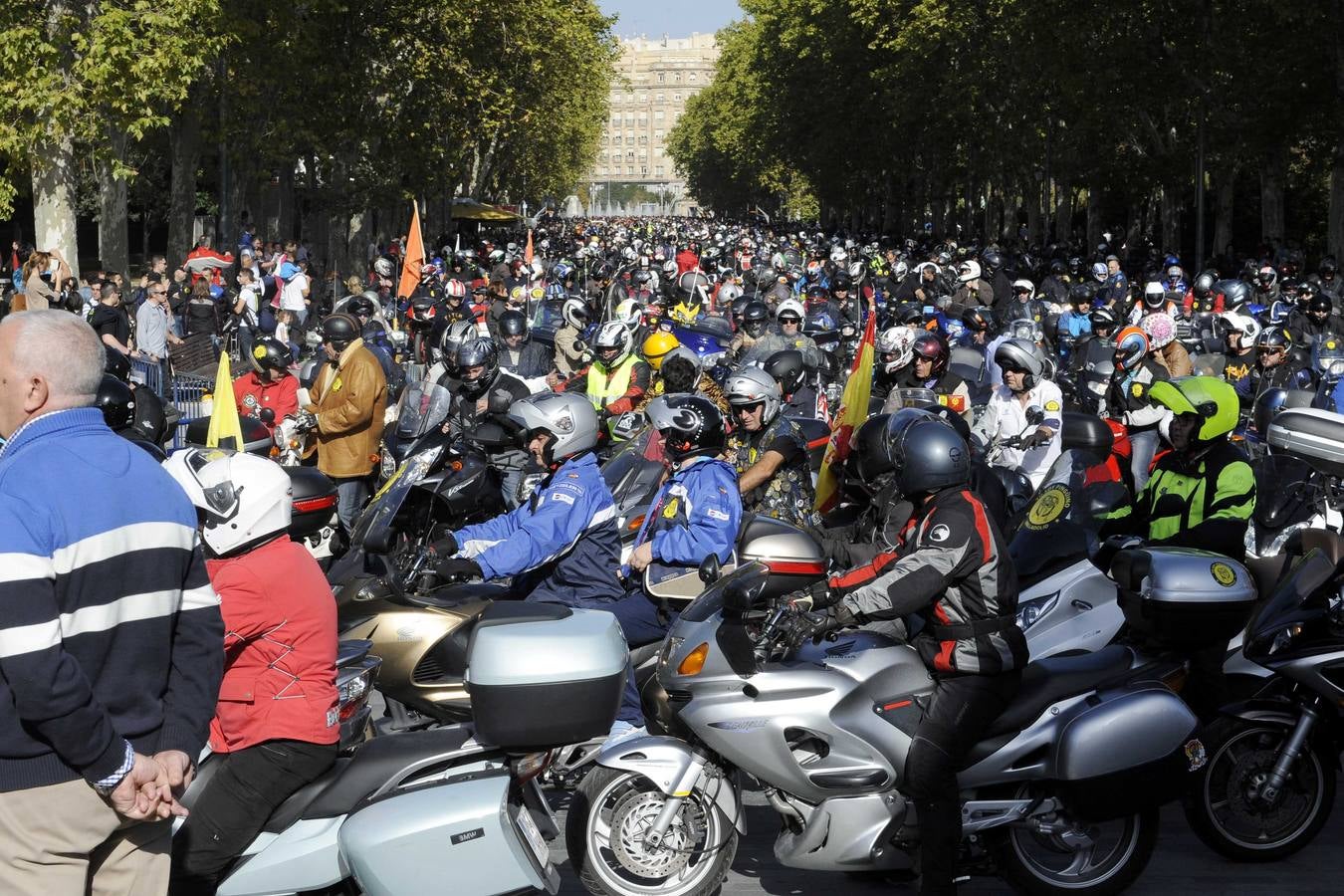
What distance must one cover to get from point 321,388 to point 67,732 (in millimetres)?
7333

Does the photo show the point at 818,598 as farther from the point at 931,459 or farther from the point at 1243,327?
the point at 1243,327

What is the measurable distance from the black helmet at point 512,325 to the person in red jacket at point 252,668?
9.38m

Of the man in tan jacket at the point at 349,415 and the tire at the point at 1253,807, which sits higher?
the man in tan jacket at the point at 349,415

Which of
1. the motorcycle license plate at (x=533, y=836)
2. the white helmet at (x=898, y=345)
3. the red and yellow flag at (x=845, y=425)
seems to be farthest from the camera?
the white helmet at (x=898, y=345)

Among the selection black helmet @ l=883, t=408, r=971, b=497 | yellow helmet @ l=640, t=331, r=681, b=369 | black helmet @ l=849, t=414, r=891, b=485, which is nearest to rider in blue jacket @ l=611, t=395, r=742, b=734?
black helmet @ l=883, t=408, r=971, b=497

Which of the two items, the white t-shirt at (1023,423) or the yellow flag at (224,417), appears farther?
the white t-shirt at (1023,423)

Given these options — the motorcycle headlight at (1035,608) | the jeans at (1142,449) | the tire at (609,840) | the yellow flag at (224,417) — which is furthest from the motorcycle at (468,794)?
the jeans at (1142,449)

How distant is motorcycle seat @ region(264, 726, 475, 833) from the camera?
436 centimetres

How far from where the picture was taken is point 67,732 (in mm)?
3365

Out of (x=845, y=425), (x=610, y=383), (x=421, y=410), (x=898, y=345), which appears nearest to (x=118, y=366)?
(x=421, y=410)

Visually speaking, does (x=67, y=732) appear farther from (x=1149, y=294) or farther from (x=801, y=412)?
(x=1149, y=294)

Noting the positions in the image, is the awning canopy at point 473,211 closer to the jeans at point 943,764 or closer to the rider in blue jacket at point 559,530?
the rider in blue jacket at point 559,530

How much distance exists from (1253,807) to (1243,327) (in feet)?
30.3

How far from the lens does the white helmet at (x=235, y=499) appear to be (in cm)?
427
